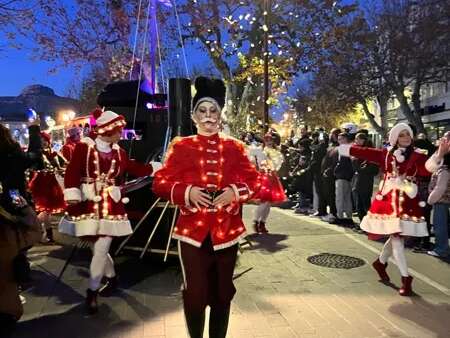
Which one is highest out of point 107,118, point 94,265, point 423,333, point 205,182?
point 107,118

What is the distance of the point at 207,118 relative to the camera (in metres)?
4.01

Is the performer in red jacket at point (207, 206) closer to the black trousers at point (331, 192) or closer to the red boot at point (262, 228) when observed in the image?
the red boot at point (262, 228)

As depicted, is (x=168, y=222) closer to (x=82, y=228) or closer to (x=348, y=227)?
(x=82, y=228)

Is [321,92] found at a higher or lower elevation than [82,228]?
higher

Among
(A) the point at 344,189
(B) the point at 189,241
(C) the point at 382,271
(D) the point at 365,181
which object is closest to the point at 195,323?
(B) the point at 189,241

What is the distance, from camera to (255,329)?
4.66 meters

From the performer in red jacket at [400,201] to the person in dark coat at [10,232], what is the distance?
3745 mm

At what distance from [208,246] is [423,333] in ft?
7.30

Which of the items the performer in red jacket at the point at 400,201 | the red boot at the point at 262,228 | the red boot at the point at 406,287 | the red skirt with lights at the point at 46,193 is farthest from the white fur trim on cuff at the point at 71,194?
the red boot at the point at 262,228

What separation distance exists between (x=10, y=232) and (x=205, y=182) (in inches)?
76.0

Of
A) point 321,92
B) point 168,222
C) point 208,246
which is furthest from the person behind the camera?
point 321,92

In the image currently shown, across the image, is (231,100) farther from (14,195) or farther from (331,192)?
(14,195)

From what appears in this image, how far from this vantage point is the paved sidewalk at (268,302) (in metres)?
4.67

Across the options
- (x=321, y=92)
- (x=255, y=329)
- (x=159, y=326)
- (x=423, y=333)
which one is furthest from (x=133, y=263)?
(x=321, y=92)
